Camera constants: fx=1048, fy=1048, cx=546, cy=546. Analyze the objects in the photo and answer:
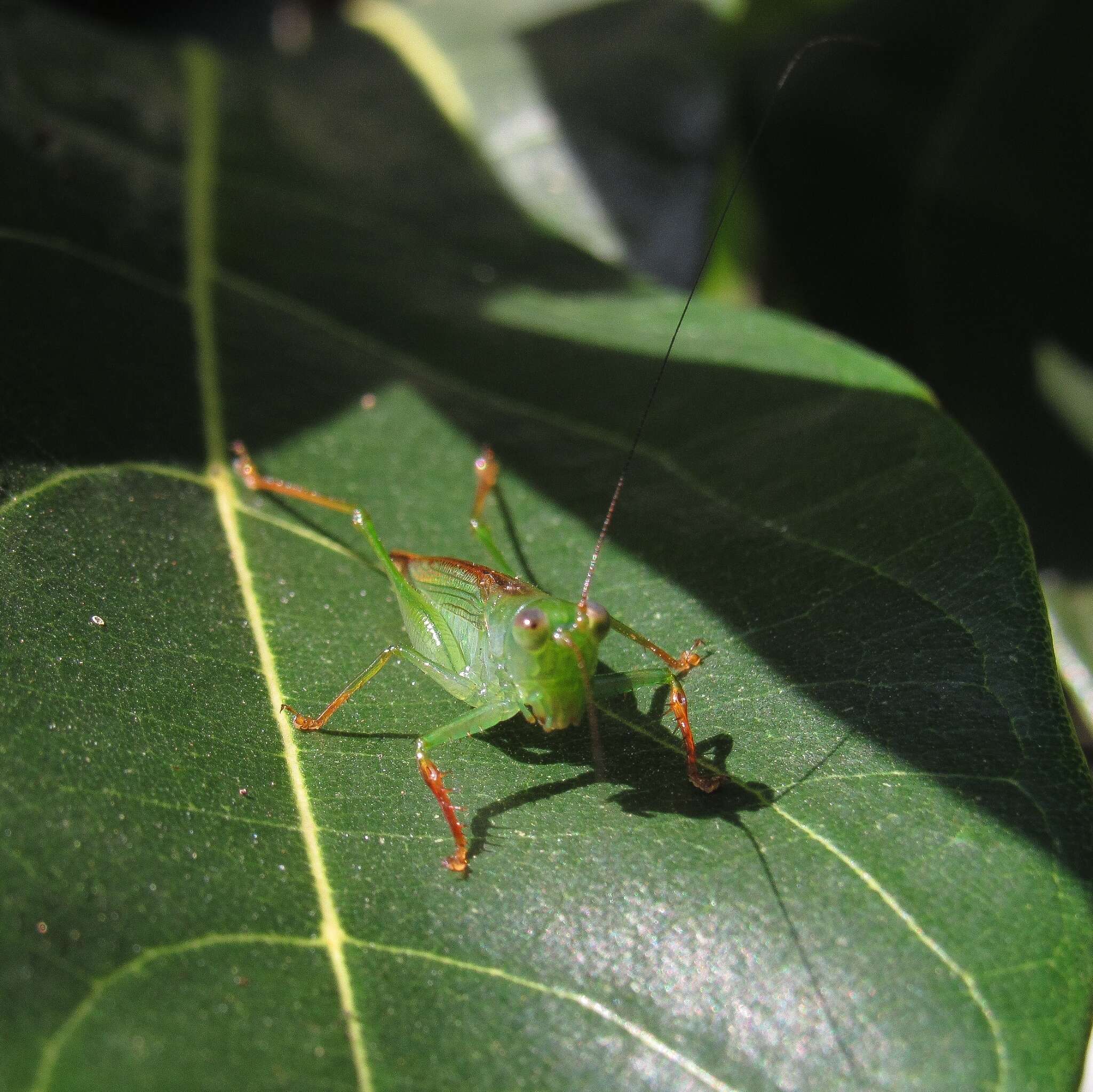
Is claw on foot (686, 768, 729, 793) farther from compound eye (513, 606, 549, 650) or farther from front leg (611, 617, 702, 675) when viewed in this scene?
compound eye (513, 606, 549, 650)

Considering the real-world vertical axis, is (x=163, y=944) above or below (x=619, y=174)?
below

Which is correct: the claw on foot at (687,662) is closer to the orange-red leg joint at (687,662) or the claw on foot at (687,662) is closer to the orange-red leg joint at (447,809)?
the orange-red leg joint at (687,662)

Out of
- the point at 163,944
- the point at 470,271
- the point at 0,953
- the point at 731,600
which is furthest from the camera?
the point at 470,271

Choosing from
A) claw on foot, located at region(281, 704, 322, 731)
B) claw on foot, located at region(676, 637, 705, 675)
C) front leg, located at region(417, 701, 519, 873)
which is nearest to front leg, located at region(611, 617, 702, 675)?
claw on foot, located at region(676, 637, 705, 675)

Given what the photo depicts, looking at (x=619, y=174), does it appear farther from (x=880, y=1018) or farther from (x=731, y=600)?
(x=880, y=1018)

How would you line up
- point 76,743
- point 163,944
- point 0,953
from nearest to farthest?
point 0,953
point 163,944
point 76,743

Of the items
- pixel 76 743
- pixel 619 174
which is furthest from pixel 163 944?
pixel 619 174

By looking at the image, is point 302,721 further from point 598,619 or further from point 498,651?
point 598,619
